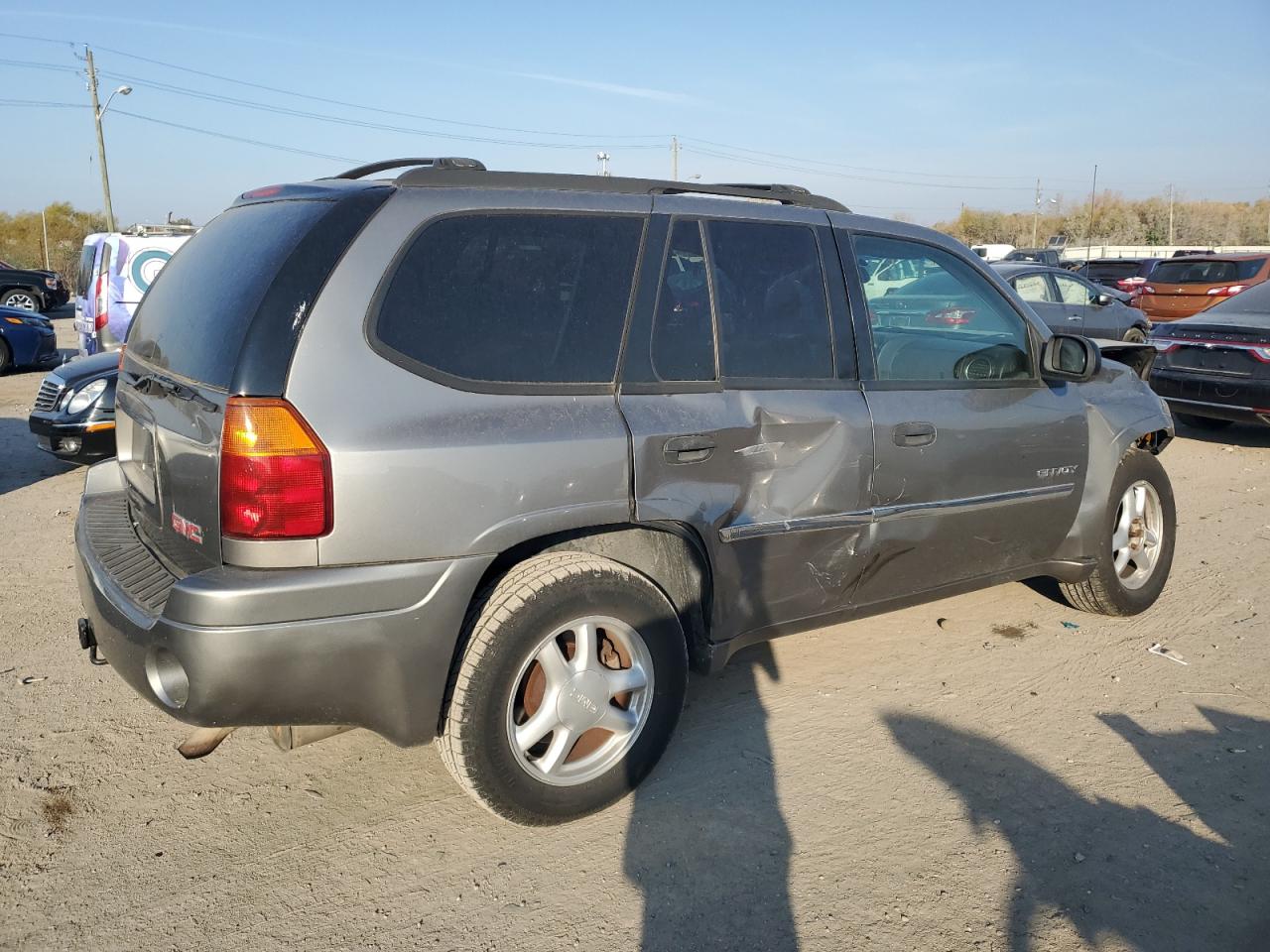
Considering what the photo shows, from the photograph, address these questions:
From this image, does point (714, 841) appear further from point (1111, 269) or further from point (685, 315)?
point (1111, 269)

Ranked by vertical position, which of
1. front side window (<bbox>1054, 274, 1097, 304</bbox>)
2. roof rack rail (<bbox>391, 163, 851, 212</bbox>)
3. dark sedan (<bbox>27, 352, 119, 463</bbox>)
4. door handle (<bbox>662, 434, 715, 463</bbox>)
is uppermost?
roof rack rail (<bbox>391, 163, 851, 212</bbox>)


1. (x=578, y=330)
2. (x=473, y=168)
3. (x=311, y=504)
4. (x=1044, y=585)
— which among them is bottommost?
(x=1044, y=585)

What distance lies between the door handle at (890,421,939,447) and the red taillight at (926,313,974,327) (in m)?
0.60

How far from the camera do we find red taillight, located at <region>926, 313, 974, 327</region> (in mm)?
4102

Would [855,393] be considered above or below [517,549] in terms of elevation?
above

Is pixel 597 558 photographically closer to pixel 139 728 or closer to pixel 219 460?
pixel 219 460

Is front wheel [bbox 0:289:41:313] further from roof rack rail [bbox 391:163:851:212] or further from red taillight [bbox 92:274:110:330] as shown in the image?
roof rack rail [bbox 391:163:851:212]

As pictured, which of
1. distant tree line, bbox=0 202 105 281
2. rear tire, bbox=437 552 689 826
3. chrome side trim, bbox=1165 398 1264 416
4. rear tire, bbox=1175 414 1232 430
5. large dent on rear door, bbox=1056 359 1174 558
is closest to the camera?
rear tire, bbox=437 552 689 826

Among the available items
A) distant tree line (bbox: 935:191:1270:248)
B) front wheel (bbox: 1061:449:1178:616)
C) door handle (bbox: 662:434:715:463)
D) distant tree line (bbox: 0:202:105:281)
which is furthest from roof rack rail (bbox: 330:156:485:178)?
distant tree line (bbox: 935:191:1270:248)

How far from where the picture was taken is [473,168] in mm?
3078

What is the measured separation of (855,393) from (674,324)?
78 cm

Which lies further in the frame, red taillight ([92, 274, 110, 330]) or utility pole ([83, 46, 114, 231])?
utility pole ([83, 46, 114, 231])

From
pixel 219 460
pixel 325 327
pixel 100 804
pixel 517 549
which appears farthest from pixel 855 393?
pixel 100 804

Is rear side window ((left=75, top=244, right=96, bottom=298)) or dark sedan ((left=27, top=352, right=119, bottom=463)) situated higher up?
rear side window ((left=75, top=244, right=96, bottom=298))
